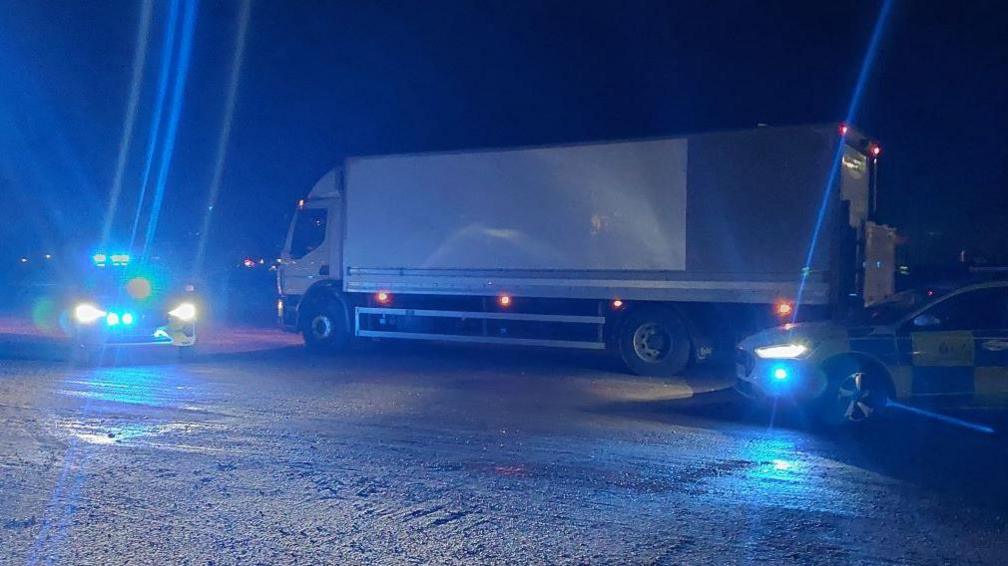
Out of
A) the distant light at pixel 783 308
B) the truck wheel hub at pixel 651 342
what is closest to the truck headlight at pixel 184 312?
the truck wheel hub at pixel 651 342

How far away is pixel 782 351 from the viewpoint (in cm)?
941

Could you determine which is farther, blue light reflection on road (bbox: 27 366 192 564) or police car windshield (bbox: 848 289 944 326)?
police car windshield (bbox: 848 289 944 326)

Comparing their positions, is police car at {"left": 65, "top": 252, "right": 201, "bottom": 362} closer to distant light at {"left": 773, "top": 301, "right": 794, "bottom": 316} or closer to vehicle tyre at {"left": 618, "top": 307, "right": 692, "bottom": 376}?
vehicle tyre at {"left": 618, "top": 307, "right": 692, "bottom": 376}

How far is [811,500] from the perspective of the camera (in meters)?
6.46

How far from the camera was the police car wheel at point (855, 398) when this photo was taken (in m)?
9.18

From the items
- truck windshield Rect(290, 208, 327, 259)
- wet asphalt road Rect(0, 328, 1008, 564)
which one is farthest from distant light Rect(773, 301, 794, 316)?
truck windshield Rect(290, 208, 327, 259)

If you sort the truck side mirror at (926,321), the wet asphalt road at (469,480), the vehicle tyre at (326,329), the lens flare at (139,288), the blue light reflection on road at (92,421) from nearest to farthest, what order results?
1. the wet asphalt road at (469,480)
2. the blue light reflection on road at (92,421)
3. the truck side mirror at (926,321)
4. the lens flare at (139,288)
5. the vehicle tyre at (326,329)

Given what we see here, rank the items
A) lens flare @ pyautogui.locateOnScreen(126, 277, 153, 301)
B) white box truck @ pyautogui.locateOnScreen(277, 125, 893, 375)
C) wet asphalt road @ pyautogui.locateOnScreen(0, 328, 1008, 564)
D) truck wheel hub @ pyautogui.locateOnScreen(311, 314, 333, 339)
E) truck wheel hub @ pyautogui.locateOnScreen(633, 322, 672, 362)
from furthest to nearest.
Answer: truck wheel hub @ pyautogui.locateOnScreen(311, 314, 333, 339), lens flare @ pyautogui.locateOnScreen(126, 277, 153, 301), truck wheel hub @ pyautogui.locateOnScreen(633, 322, 672, 362), white box truck @ pyautogui.locateOnScreen(277, 125, 893, 375), wet asphalt road @ pyautogui.locateOnScreen(0, 328, 1008, 564)

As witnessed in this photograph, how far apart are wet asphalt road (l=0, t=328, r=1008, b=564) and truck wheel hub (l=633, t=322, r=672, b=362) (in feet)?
5.83

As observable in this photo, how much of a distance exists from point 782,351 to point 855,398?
81 centimetres

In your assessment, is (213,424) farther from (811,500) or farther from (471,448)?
(811,500)

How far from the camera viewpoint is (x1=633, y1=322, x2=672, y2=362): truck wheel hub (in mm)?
13523

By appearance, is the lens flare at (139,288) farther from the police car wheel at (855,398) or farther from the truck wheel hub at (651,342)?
the police car wheel at (855,398)

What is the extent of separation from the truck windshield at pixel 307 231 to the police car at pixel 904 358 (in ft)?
31.6
